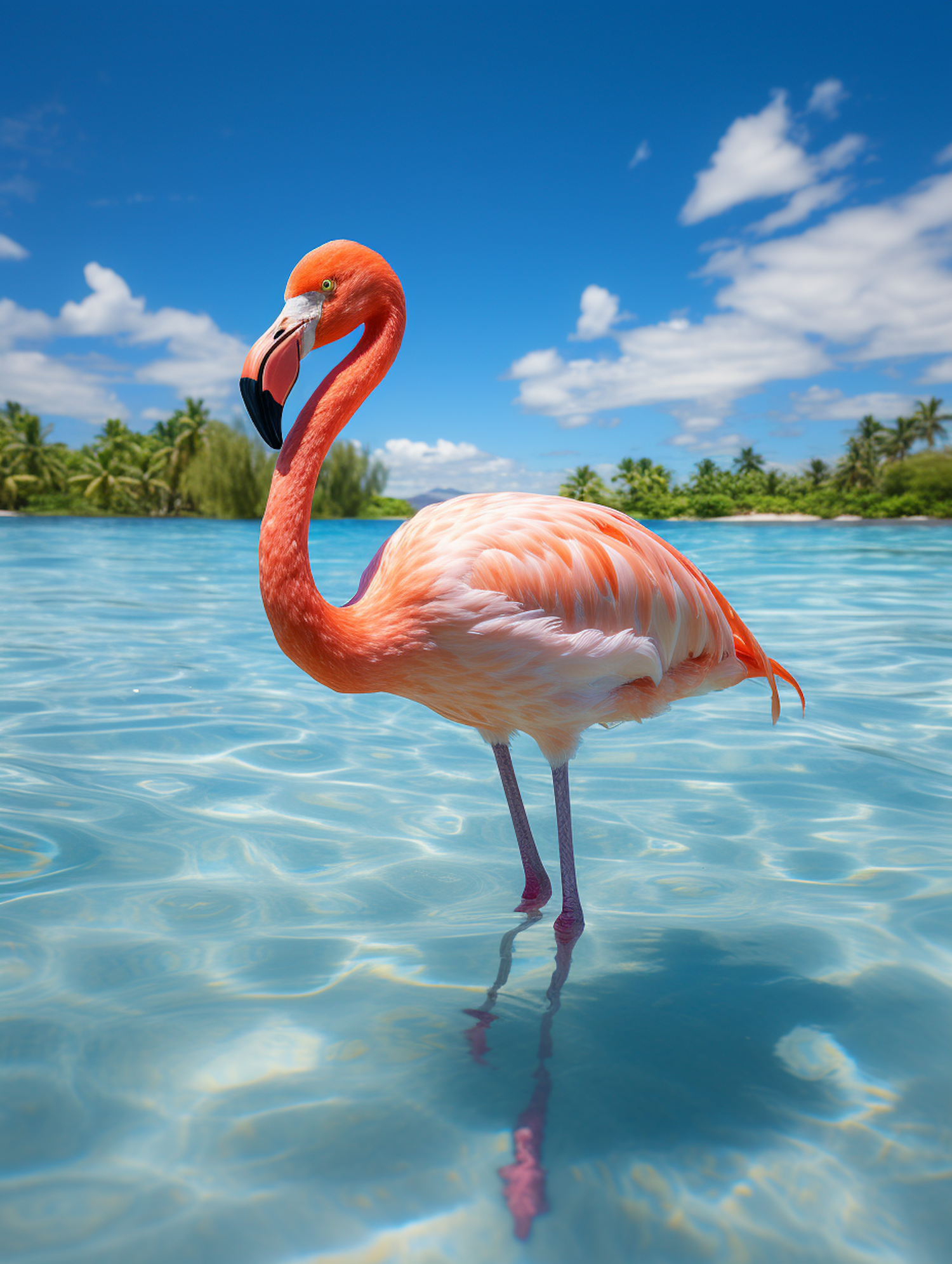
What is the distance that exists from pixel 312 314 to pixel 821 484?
67567mm

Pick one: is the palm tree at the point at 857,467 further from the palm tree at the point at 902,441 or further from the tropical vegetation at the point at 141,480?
the tropical vegetation at the point at 141,480

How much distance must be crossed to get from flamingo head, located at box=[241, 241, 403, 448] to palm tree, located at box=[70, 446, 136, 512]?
56378mm

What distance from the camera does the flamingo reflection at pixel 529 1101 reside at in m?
1.56

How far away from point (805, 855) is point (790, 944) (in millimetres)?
784

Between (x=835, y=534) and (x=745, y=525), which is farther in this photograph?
(x=745, y=525)

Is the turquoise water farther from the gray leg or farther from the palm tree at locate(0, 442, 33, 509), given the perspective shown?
the palm tree at locate(0, 442, 33, 509)

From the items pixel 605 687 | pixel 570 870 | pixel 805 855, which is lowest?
pixel 805 855

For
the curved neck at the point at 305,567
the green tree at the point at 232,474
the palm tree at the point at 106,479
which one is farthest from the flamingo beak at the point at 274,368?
the palm tree at the point at 106,479

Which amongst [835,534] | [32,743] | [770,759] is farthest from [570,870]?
[835,534]

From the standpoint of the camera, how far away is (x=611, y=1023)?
2.17m

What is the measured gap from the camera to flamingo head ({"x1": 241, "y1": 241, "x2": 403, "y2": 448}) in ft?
6.54

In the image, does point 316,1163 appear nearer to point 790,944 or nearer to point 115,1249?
point 115,1249

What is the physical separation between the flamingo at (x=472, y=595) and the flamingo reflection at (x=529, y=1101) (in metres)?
0.15

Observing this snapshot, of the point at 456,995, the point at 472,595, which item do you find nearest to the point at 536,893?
the point at 456,995
